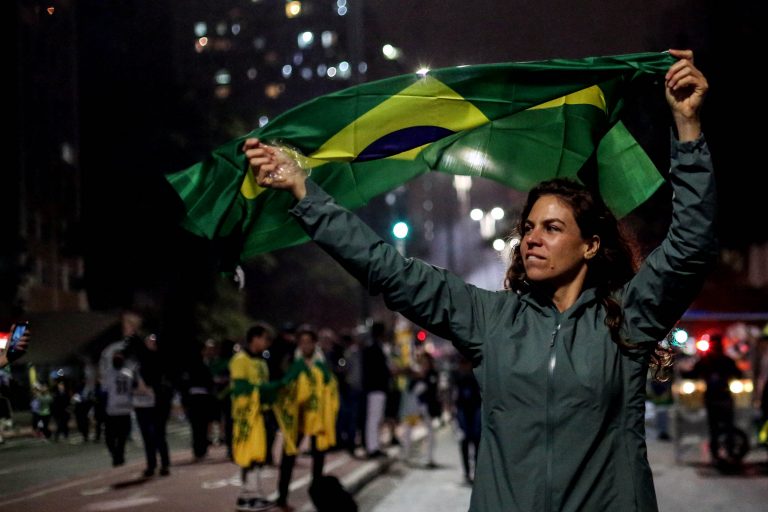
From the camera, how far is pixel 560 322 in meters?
3.38

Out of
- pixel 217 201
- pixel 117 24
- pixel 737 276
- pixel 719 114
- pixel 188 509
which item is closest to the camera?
pixel 217 201

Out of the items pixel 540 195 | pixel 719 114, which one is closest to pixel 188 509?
pixel 540 195

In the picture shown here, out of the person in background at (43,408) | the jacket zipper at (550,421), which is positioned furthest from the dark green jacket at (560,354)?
the person in background at (43,408)

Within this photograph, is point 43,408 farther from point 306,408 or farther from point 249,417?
point 306,408

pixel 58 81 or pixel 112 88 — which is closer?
pixel 58 81

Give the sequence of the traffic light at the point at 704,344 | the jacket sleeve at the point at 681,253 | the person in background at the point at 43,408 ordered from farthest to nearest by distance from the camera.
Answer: the traffic light at the point at 704,344 → the person in background at the point at 43,408 → the jacket sleeve at the point at 681,253

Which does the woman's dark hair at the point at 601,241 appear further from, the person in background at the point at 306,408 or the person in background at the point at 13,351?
the person in background at the point at 306,408

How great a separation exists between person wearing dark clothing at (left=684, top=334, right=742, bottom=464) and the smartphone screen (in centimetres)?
1255

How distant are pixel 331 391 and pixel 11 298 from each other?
5.41 metres

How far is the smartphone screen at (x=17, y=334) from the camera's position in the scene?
5992mm

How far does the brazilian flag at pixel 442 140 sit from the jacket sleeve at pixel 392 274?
134 centimetres

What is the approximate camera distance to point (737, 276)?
53.2m

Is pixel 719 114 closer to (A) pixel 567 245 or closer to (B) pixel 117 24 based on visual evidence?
(B) pixel 117 24

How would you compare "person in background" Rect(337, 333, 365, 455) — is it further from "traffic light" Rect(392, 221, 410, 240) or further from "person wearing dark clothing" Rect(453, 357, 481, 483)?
"person wearing dark clothing" Rect(453, 357, 481, 483)
